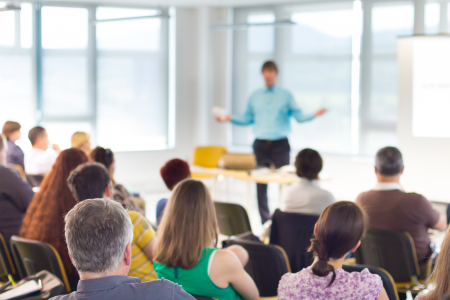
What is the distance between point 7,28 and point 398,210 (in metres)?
6.27

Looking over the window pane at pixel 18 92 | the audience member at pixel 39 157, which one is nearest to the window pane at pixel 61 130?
the window pane at pixel 18 92

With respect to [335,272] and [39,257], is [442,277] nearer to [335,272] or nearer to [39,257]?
[335,272]

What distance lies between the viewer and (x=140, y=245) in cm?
271

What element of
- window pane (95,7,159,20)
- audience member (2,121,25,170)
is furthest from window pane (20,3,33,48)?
audience member (2,121,25,170)

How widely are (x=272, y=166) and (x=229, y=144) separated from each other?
314 centimetres

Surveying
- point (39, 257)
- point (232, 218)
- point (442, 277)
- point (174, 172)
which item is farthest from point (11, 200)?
point (442, 277)

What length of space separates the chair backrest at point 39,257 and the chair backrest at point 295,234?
4.12 ft

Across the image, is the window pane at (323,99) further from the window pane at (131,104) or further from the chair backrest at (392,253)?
the chair backrest at (392,253)

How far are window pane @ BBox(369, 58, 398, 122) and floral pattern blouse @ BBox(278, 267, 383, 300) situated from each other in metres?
5.45

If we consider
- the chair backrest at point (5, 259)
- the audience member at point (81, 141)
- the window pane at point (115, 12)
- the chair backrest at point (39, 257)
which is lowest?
the chair backrest at point (5, 259)

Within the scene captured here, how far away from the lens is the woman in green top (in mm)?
2311

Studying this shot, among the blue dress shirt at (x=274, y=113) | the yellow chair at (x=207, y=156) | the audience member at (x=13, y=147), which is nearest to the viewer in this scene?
the audience member at (x=13, y=147)

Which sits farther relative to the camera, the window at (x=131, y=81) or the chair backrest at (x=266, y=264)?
the window at (x=131, y=81)

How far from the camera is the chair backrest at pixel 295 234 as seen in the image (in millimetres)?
3195
